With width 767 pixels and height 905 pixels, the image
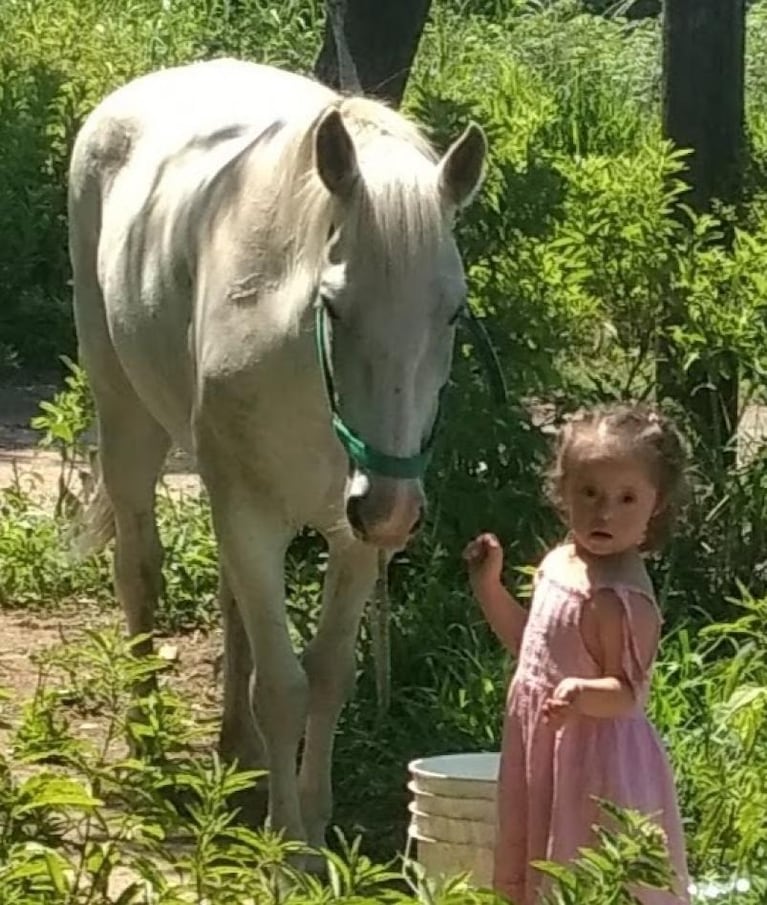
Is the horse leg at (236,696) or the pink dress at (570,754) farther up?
the pink dress at (570,754)

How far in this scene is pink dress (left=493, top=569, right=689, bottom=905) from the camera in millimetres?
3850

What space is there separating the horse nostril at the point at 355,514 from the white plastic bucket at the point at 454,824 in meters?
0.59

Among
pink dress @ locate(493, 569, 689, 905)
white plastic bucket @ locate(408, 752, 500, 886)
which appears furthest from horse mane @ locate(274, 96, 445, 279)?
white plastic bucket @ locate(408, 752, 500, 886)

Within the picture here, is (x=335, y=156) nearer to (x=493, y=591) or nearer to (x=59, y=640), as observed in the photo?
(x=493, y=591)

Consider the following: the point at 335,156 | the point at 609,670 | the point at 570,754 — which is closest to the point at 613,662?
the point at 609,670

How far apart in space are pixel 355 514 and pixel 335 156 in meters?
0.74

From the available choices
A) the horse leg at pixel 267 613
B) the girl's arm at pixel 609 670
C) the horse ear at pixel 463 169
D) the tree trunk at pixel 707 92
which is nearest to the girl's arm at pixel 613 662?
the girl's arm at pixel 609 670

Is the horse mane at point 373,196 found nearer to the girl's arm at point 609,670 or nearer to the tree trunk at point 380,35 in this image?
the girl's arm at point 609,670

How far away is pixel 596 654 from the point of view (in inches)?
152

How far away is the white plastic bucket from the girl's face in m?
0.80

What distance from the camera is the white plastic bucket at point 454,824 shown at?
4.42 metres

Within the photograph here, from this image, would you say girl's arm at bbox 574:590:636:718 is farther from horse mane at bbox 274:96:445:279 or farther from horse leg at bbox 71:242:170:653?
horse leg at bbox 71:242:170:653

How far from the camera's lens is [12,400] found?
10.4m

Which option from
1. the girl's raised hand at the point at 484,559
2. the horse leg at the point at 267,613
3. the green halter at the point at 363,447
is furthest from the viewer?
the horse leg at the point at 267,613
